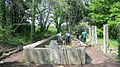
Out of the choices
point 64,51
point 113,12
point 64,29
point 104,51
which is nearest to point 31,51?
point 64,51

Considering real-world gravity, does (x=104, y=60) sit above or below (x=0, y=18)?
below

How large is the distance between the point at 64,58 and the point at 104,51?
4.64 meters

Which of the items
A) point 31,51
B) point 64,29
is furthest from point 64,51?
point 64,29

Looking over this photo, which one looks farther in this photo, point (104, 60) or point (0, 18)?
point (0, 18)

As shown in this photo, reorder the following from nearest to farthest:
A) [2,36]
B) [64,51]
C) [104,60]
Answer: [64,51], [104,60], [2,36]

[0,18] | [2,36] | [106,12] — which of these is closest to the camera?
[2,36]

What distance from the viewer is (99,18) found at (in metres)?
38.0

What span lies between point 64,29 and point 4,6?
1034 inches

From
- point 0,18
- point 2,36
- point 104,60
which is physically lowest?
point 104,60

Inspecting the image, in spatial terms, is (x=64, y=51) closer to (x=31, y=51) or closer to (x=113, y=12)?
(x=31, y=51)

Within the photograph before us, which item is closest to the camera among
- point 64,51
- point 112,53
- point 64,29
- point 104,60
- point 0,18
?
point 64,51

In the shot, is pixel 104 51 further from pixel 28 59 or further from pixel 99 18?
pixel 99 18

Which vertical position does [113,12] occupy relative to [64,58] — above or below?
above

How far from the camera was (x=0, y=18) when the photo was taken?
88.6 ft
